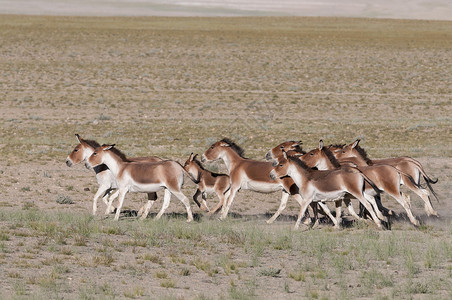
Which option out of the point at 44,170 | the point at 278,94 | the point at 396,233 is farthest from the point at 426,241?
the point at 278,94

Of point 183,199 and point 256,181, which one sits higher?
point 256,181

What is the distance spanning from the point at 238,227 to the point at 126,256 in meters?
3.11

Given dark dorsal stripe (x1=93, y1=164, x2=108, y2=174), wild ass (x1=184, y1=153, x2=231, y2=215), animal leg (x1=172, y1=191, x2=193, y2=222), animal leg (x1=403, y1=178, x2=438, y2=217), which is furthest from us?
wild ass (x1=184, y1=153, x2=231, y2=215)

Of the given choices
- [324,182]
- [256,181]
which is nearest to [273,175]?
[324,182]

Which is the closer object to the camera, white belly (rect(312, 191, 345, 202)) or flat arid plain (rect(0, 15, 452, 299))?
flat arid plain (rect(0, 15, 452, 299))

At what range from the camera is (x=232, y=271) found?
1059 centimetres

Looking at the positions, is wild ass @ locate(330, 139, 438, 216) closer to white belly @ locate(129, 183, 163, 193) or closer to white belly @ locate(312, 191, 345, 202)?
white belly @ locate(312, 191, 345, 202)

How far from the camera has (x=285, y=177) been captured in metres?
15.4

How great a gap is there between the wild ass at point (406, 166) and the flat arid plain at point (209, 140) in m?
0.65

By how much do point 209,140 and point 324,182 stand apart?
14.7m

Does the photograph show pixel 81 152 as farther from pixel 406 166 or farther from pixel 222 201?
pixel 406 166

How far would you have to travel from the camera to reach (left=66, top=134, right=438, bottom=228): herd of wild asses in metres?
13.9

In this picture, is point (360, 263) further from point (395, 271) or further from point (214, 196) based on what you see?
point (214, 196)

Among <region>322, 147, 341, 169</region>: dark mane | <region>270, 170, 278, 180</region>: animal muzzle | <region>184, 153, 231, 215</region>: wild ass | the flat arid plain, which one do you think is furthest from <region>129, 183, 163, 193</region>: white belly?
<region>322, 147, 341, 169</region>: dark mane
